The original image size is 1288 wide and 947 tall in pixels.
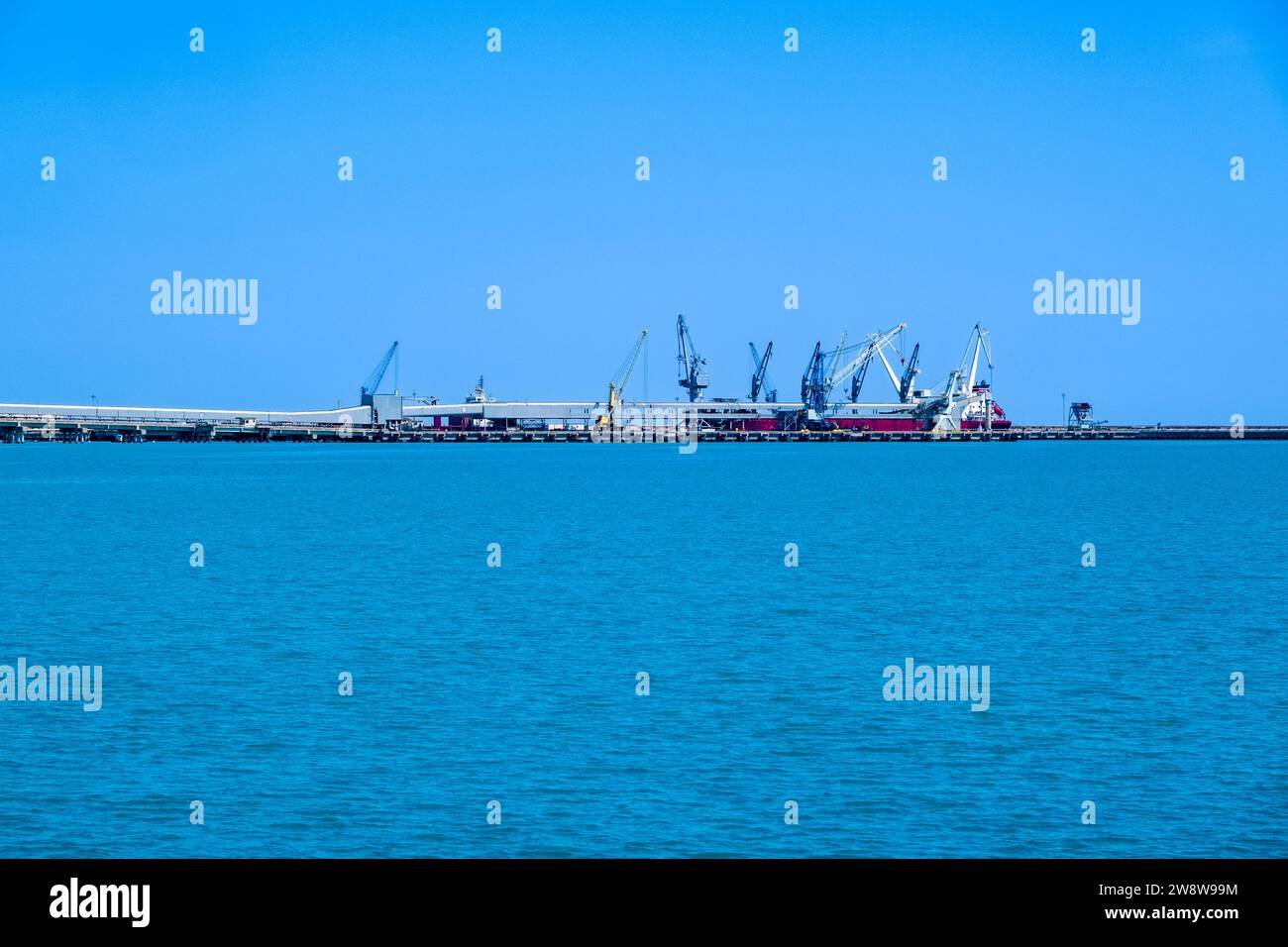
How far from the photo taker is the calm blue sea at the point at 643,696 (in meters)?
14.8

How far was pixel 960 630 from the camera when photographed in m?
28.8

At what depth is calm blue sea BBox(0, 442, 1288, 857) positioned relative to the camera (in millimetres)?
14781

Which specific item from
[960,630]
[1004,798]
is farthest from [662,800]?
A: [960,630]

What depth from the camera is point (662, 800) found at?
15.5 m

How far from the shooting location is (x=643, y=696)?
21.4 metres
